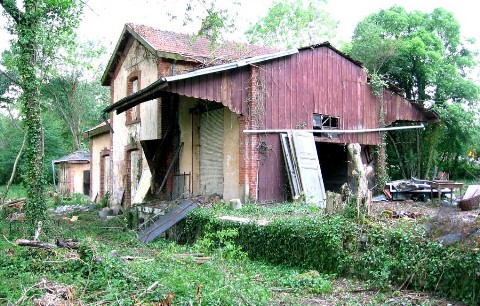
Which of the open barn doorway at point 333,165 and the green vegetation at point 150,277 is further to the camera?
the open barn doorway at point 333,165

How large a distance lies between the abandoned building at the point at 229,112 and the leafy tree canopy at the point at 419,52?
413 centimetres

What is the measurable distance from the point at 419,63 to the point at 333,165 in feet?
24.6

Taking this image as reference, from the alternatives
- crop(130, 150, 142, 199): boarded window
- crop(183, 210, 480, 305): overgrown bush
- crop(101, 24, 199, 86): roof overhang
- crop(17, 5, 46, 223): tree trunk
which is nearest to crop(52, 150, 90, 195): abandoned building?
crop(101, 24, 199, 86): roof overhang

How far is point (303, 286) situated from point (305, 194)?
17.8 ft

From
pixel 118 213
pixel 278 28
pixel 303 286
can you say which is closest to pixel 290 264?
pixel 303 286

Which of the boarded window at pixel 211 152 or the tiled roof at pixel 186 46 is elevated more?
the tiled roof at pixel 186 46

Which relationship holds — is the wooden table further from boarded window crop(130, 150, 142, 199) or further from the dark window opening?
boarded window crop(130, 150, 142, 199)

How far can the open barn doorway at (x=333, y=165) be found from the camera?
53.5ft

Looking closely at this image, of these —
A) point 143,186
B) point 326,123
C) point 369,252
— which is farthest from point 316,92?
point 369,252

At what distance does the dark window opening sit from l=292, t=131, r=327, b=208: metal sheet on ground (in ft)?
2.72

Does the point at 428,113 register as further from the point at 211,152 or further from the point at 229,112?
the point at 211,152

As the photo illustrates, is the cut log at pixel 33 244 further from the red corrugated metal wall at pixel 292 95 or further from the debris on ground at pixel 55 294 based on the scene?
the red corrugated metal wall at pixel 292 95

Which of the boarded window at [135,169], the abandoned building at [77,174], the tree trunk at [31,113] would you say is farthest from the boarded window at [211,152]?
the abandoned building at [77,174]

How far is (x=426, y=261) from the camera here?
645 centimetres
